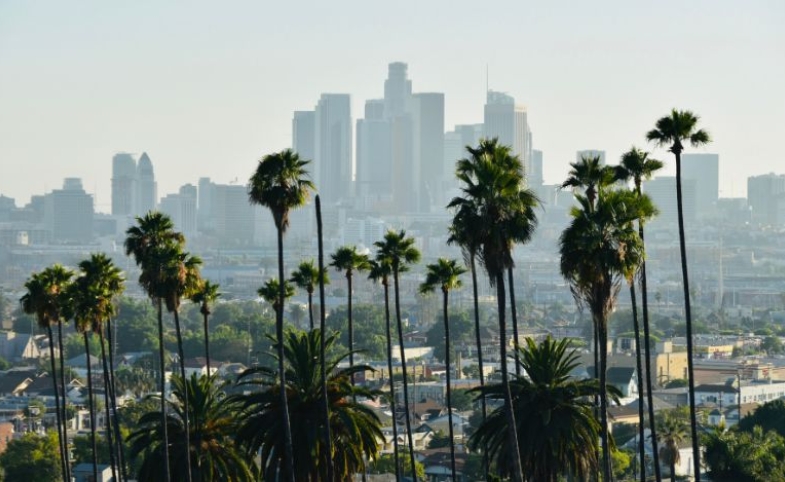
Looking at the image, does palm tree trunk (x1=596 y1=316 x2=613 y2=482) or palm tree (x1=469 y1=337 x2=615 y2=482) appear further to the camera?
palm tree (x1=469 y1=337 x2=615 y2=482)

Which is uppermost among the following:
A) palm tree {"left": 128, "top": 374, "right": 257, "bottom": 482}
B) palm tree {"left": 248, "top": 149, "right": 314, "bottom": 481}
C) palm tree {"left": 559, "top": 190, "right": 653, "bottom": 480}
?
palm tree {"left": 248, "top": 149, "right": 314, "bottom": 481}

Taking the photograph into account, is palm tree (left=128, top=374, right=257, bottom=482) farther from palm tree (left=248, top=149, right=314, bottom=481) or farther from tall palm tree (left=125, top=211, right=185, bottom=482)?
palm tree (left=248, top=149, right=314, bottom=481)

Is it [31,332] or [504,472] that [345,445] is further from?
[31,332]

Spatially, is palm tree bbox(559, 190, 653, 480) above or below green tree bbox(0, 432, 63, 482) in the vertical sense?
above

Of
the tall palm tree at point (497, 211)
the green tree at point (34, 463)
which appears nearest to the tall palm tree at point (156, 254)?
the tall palm tree at point (497, 211)

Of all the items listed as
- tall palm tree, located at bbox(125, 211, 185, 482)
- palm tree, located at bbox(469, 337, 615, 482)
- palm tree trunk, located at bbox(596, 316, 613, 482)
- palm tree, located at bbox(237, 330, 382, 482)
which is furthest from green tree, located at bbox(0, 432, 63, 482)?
palm tree trunk, located at bbox(596, 316, 613, 482)

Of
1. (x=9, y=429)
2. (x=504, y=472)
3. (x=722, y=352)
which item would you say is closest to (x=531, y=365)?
(x=504, y=472)

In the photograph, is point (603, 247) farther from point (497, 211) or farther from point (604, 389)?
point (604, 389)
